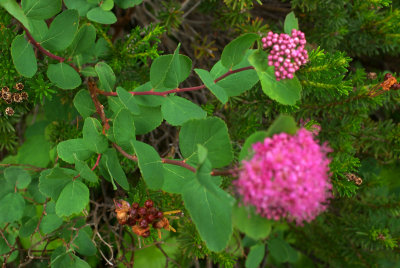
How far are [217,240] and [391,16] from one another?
123 cm

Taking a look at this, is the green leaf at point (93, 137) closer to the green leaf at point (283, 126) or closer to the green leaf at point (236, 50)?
the green leaf at point (236, 50)

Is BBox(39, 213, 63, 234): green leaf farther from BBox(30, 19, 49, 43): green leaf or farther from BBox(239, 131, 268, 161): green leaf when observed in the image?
BBox(239, 131, 268, 161): green leaf

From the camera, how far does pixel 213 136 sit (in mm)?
916

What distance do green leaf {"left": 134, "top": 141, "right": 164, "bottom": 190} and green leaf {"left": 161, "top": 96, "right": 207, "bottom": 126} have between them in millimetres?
115

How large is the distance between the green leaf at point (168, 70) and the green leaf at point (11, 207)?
25.1 inches

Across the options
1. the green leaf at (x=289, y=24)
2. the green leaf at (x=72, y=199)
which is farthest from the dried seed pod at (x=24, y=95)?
the green leaf at (x=289, y=24)

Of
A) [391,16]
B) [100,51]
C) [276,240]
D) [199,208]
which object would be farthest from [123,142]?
[391,16]

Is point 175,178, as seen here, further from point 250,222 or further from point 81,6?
point 81,6

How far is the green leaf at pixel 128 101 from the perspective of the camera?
1013 mm

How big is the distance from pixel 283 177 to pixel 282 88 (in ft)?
1.15

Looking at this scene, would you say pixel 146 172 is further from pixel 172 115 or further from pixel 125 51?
pixel 125 51

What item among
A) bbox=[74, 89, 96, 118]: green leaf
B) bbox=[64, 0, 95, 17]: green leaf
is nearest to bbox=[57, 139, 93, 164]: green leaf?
bbox=[74, 89, 96, 118]: green leaf

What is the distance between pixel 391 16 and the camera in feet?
5.01

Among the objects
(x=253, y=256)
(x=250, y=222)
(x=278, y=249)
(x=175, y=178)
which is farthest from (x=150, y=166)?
(x=278, y=249)
